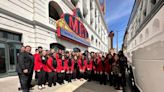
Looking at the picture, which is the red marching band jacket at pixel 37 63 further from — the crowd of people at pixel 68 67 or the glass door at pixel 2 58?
the glass door at pixel 2 58

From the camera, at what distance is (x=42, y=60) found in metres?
6.07

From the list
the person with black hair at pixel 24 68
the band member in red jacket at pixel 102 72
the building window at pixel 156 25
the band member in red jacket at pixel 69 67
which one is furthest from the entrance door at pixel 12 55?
the building window at pixel 156 25

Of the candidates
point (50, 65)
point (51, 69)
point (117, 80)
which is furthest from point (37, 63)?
point (117, 80)

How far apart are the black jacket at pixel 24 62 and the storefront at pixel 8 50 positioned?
3243mm

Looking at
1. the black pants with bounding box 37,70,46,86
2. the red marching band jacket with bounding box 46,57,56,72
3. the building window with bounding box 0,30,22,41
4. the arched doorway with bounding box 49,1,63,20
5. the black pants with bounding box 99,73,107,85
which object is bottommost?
the black pants with bounding box 99,73,107,85

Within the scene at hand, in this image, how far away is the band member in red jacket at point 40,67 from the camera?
5.90m

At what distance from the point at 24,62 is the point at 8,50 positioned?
3643mm

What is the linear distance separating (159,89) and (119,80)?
418 cm

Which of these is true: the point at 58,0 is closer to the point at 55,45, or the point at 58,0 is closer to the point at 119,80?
the point at 55,45

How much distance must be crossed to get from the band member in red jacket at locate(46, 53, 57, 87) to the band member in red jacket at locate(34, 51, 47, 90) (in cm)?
25

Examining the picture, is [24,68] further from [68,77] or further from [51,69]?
[68,77]

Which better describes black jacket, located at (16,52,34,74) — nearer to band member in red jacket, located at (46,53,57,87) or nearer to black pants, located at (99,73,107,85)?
band member in red jacket, located at (46,53,57,87)

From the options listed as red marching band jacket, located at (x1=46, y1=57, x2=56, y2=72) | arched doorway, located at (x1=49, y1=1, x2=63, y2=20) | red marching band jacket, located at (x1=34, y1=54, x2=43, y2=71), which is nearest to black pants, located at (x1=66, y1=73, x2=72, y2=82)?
red marching band jacket, located at (x1=46, y1=57, x2=56, y2=72)

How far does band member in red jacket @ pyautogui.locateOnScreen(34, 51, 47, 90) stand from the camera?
232 inches
